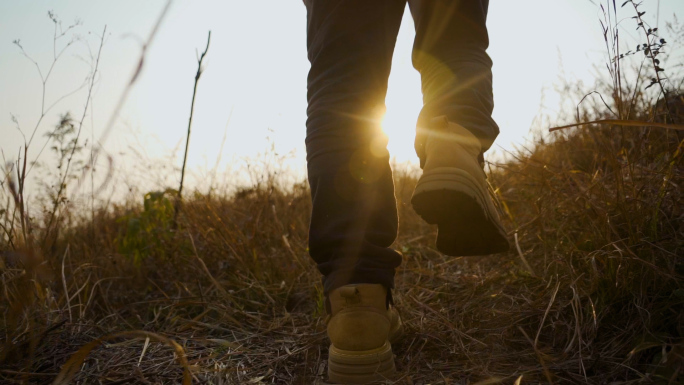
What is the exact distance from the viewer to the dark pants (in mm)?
1043

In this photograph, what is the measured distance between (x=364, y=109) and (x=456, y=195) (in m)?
0.29

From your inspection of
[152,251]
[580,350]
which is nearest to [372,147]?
[580,350]

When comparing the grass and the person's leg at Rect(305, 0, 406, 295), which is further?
the person's leg at Rect(305, 0, 406, 295)

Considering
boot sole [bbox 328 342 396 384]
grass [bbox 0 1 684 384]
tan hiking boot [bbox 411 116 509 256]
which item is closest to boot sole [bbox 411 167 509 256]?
tan hiking boot [bbox 411 116 509 256]

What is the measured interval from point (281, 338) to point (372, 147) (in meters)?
0.60

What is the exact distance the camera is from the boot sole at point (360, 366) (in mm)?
971

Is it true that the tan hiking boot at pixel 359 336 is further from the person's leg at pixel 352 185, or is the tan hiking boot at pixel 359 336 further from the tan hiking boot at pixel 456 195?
the tan hiking boot at pixel 456 195

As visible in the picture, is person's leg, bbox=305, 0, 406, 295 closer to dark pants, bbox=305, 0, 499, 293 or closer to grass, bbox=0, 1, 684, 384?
dark pants, bbox=305, 0, 499, 293

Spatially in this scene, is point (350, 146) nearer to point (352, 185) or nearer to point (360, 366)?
point (352, 185)

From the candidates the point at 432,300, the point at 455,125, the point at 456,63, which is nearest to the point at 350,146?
the point at 455,125

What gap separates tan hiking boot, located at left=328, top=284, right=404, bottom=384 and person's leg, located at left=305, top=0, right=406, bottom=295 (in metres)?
0.04

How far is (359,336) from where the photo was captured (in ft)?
3.28

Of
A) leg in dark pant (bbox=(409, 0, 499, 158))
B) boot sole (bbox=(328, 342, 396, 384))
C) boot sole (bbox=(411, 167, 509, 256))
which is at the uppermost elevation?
leg in dark pant (bbox=(409, 0, 499, 158))

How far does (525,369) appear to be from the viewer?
925mm
